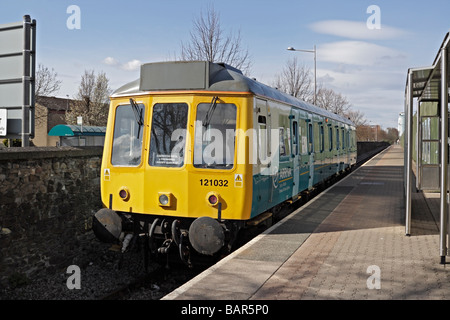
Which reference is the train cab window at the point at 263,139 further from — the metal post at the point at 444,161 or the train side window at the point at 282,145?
the metal post at the point at 444,161

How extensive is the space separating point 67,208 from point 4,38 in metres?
3.99

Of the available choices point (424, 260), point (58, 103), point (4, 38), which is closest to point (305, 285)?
point (424, 260)

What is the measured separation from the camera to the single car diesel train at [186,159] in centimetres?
718

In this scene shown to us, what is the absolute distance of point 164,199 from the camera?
741 centimetres

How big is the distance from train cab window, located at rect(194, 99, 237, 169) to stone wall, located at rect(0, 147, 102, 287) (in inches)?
161

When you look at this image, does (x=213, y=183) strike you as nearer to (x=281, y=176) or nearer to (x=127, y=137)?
(x=127, y=137)

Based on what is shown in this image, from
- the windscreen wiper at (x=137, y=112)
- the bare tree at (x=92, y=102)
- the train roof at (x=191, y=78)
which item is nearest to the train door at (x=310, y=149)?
the train roof at (x=191, y=78)

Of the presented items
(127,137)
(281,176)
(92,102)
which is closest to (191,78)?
(127,137)

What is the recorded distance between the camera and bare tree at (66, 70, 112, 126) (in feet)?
139

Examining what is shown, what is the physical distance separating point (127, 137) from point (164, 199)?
1243 millimetres

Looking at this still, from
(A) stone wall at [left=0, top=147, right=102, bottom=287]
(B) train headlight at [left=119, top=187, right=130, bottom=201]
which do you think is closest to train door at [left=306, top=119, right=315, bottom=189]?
(B) train headlight at [left=119, top=187, right=130, bottom=201]
